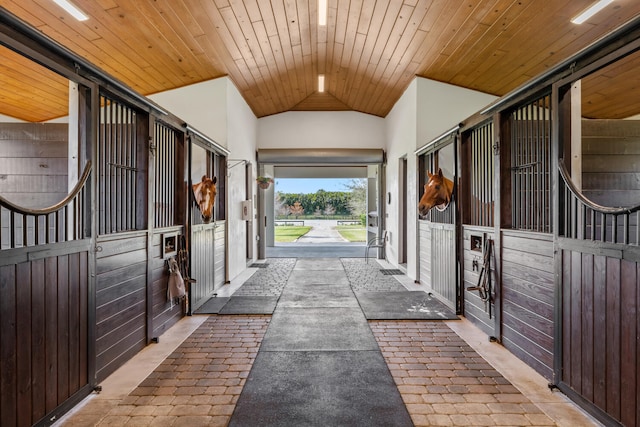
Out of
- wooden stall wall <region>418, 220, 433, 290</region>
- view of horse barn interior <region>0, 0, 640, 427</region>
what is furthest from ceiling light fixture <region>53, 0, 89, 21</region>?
wooden stall wall <region>418, 220, 433, 290</region>

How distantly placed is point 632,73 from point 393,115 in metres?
3.68

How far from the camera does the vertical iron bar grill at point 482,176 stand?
3.43 meters

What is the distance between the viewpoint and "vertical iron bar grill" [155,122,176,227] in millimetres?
3236

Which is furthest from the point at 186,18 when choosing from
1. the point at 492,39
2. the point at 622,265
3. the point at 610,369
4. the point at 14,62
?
the point at 610,369

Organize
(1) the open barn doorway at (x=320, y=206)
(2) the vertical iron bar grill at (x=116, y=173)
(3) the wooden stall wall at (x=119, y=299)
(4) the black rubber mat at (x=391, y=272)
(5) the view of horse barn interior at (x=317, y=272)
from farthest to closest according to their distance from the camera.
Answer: (1) the open barn doorway at (x=320, y=206) → (4) the black rubber mat at (x=391, y=272) → (2) the vertical iron bar grill at (x=116, y=173) → (3) the wooden stall wall at (x=119, y=299) → (5) the view of horse barn interior at (x=317, y=272)

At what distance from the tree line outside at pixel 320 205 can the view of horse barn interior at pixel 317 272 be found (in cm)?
1423

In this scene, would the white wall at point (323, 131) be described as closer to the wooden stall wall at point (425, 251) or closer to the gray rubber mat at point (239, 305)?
the wooden stall wall at point (425, 251)

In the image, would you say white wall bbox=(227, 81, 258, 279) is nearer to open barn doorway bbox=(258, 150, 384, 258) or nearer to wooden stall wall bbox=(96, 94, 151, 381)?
wooden stall wall bbox=(96, 94, 151, 381)

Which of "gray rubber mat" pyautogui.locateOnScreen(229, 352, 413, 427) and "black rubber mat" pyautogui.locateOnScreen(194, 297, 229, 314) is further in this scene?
"black rubber mat" pyautogui.locateOnScreen(194, 297, 229, 314)

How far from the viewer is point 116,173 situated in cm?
264

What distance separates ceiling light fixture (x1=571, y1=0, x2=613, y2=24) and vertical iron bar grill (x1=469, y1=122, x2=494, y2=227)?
1.28m

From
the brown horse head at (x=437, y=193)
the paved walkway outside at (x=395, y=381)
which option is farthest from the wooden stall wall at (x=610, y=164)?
the paved walkway outside at (x=395, y=381)

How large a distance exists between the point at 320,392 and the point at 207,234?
2.78m

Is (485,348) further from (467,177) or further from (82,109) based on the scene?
(82,109)
